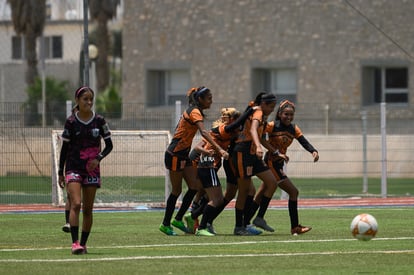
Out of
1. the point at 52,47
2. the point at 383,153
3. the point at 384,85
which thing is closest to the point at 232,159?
the point at 383,153

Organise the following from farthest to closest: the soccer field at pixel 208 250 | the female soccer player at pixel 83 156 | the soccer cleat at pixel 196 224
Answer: the soccer cleat at pixel 196 224 < the female soccer player at pixel 83 156 < the soccer field at pixel 208 250

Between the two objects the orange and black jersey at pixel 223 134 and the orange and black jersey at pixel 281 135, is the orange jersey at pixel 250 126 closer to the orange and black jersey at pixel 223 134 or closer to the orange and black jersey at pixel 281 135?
the orange and black jersey at pixel 223 134

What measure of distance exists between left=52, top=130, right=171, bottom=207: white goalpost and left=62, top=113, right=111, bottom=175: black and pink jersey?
1182 centimetres

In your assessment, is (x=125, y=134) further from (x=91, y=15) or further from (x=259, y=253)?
(x=91, y=15)

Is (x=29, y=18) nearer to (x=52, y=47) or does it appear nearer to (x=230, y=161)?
(x=52, y=47)

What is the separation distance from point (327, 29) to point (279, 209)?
738 inches

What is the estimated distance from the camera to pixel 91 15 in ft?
180

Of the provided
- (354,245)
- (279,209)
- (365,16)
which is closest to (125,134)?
(279,209)


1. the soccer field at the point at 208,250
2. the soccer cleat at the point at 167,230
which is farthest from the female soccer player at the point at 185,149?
the soccer field at the point at 208,250

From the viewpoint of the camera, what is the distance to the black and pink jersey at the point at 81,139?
14.1 metres

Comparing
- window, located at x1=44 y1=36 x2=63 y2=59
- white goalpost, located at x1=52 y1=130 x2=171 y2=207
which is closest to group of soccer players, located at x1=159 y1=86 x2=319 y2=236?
white goalpost, located at x1=52 y1=130 x2=171 y2=207

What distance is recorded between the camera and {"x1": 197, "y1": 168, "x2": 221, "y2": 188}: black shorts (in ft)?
56.3

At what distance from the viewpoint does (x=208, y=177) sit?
17.2m

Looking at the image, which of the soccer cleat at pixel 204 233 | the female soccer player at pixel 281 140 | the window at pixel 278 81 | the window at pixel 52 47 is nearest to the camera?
the soccer cleat at pixel 204 233
